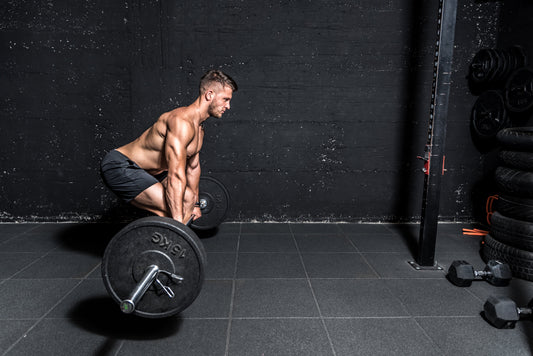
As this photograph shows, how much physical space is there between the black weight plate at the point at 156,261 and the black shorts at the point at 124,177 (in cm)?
71

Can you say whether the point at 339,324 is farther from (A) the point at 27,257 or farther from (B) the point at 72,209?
(B) the point at 72,209

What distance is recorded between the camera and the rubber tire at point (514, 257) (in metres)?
1.90

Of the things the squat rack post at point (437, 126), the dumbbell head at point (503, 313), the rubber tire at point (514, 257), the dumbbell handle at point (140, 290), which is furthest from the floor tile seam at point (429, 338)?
the dumbbell handle at point (140, 290)

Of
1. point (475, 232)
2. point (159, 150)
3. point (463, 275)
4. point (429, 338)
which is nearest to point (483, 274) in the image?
point (463, 275)

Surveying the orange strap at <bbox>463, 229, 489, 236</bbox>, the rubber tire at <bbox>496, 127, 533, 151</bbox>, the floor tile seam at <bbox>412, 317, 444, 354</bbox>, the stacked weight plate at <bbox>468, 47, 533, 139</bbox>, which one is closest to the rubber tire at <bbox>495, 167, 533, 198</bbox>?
the rubber tire at <bbox>496, 127, 533, 151</bbox>

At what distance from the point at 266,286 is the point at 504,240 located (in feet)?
4.87

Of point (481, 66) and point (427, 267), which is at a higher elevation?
point (481, 66)

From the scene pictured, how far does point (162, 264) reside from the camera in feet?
4.11

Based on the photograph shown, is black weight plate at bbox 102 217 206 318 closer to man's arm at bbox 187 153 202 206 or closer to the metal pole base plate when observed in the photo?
man's arm at bbox 187 153 202 206

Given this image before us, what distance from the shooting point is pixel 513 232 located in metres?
1.96

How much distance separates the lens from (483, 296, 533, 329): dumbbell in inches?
55.5

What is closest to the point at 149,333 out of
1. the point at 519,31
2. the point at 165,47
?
the point at 165,47

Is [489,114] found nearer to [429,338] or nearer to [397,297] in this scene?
[397,297]

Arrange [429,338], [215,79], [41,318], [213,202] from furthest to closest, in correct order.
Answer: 1. [213,202]
2. [215,79]
3. [41,318]
4. [429,338]
